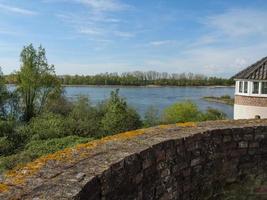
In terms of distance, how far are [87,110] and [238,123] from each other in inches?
1143

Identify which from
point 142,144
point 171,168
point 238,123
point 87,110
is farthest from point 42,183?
point 87,110

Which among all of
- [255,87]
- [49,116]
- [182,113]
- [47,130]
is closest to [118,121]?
[49,116]

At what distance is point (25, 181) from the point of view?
10.2ft

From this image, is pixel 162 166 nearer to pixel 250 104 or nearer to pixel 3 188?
pixel 3 188

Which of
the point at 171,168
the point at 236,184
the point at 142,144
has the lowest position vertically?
the point at 236,184

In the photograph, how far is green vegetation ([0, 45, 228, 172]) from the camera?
18422 millimetres

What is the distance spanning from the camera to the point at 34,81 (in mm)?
46312

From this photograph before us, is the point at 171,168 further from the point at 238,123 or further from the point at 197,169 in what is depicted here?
the point at 238,123

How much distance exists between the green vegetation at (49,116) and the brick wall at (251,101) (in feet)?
24.4

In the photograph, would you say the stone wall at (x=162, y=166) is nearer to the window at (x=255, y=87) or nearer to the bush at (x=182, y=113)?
the window at (x=255, y=87)

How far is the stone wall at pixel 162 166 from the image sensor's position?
3.16 m

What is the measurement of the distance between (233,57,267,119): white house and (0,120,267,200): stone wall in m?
22.1

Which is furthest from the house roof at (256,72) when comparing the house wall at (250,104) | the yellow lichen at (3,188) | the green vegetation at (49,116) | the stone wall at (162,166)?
the yellow lichen at (3,188)

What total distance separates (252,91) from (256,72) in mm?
1425
